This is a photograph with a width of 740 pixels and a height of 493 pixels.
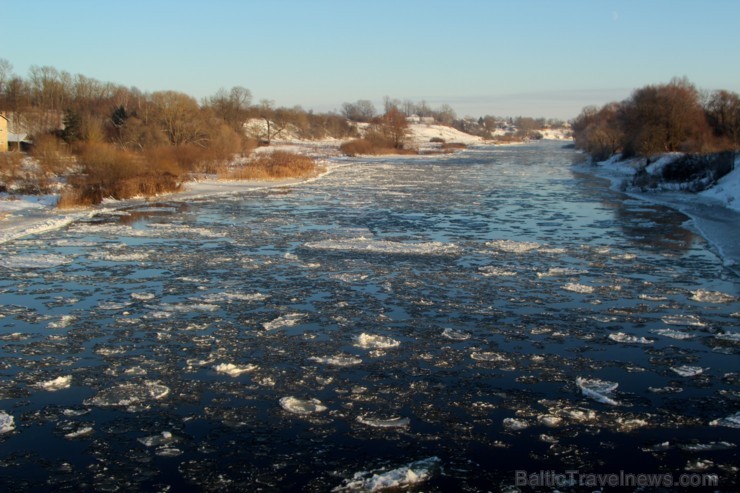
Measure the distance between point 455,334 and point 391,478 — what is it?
3.24 m

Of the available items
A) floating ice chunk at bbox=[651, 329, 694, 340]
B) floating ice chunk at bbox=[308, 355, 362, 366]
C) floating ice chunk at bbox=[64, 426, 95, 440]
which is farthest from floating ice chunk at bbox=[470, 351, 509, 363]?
floating ice chunk at bbox=[64, 426, 95, 440]

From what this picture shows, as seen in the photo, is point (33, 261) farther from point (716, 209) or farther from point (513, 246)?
point (716, 209)

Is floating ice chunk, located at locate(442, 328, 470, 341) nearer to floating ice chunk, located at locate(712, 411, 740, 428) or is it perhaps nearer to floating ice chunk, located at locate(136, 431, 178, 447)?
floating ice chunk, located at locate(712, 411, 740, 428)

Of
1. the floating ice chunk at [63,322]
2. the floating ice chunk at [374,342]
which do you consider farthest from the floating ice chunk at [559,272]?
the floating ice chunk at [63,322]

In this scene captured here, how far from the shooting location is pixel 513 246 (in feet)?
42.9

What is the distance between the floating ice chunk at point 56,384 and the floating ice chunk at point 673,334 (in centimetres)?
609

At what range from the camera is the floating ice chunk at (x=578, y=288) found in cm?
931

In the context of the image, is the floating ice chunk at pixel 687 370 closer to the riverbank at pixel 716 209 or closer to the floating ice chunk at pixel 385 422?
the floating ice chunk at pixel 385 422

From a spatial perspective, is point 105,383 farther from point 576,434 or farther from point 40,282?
point 40,282

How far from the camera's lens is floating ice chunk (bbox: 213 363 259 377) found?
6.16 meters

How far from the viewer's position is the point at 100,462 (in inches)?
175

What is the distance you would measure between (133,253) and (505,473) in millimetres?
9614

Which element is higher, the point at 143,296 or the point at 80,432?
the point at 143,296

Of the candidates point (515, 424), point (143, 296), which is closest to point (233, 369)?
point (515, 424)
